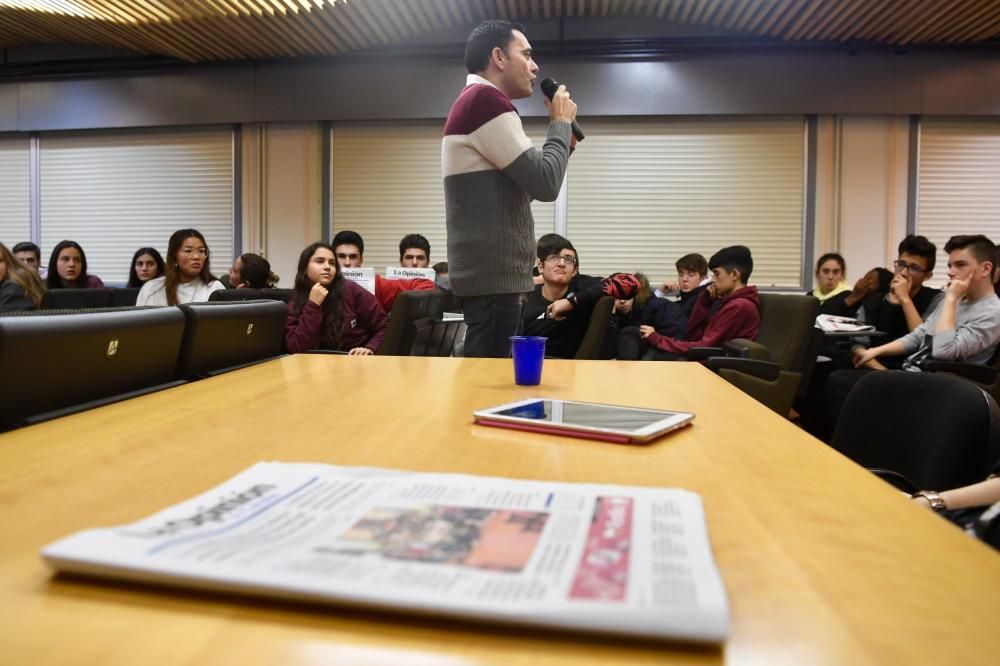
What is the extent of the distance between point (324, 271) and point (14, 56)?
18.3 ft

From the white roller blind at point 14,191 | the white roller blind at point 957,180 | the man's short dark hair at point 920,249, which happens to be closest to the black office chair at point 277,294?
the man's short dark hair at point 920,249

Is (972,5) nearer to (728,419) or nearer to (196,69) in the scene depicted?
(728,419)

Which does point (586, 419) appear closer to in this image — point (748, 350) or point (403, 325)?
point (403, 325)

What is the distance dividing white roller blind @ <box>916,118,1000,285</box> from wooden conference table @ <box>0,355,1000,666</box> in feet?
18.5

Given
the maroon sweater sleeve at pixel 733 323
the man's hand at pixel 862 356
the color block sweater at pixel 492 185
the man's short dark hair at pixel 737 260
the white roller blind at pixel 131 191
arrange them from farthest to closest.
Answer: the white roller blind at pixel 131 191, the man's short dark hair at pixel 737 260, the man's hand at pixel 862 356, the maroon sweater sleeve at pixel 733 323, the color block sweater at pixel 492 185

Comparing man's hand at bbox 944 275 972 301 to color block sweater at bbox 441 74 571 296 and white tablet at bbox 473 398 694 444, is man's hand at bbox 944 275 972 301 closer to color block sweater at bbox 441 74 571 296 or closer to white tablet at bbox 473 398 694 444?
color block sweater at bbox 441 74 571 296

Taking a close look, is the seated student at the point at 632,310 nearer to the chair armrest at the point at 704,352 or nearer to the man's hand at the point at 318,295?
the chair armrest at the point at 704,352

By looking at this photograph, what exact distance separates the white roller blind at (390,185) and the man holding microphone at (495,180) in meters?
4.02

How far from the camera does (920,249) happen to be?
4.39 meters

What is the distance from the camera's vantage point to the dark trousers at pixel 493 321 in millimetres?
2023

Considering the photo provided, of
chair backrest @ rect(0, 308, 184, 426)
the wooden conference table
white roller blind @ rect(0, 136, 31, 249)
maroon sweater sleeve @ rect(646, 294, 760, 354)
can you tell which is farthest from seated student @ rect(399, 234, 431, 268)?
white roller blind @ rect(0, 136, 31, 249)

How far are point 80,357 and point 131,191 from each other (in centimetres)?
627

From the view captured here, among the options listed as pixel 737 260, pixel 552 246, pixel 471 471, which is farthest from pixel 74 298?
pixel 471 471

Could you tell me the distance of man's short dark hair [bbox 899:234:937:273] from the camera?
436cm
